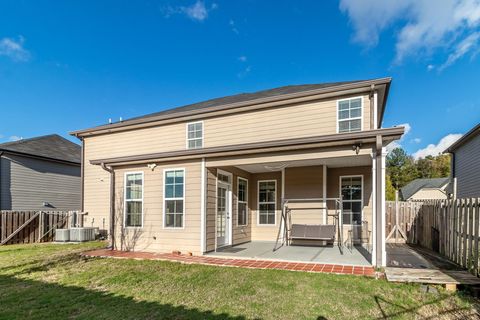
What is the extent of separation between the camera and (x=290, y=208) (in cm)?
1003

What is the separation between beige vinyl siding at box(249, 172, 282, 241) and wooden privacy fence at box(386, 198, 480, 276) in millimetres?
4427

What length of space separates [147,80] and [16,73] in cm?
669

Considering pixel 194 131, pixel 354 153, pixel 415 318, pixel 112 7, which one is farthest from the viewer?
pixel 112 7

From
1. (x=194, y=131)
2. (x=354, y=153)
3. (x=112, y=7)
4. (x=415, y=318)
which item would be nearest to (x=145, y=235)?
(x=194, y=131)

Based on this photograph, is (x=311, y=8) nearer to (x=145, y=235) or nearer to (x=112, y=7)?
(x=112, y=7)

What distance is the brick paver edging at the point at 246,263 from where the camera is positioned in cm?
595

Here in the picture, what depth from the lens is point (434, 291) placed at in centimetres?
469

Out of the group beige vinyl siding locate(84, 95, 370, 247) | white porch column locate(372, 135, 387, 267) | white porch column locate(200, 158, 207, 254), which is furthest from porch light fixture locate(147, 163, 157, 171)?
white porch column locate(372, 135, 387, 267)

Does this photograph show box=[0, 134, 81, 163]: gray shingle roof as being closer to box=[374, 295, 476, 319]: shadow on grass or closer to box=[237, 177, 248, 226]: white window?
box=[237, 177, 248, 226]: white window

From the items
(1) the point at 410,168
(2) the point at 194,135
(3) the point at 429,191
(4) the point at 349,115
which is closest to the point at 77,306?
(2) the point at 194,135

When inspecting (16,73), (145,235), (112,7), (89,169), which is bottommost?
(145,235)

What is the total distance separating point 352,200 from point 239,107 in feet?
16.6

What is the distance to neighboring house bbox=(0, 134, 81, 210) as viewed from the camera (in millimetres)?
13477

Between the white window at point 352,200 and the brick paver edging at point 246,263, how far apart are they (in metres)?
3.72
